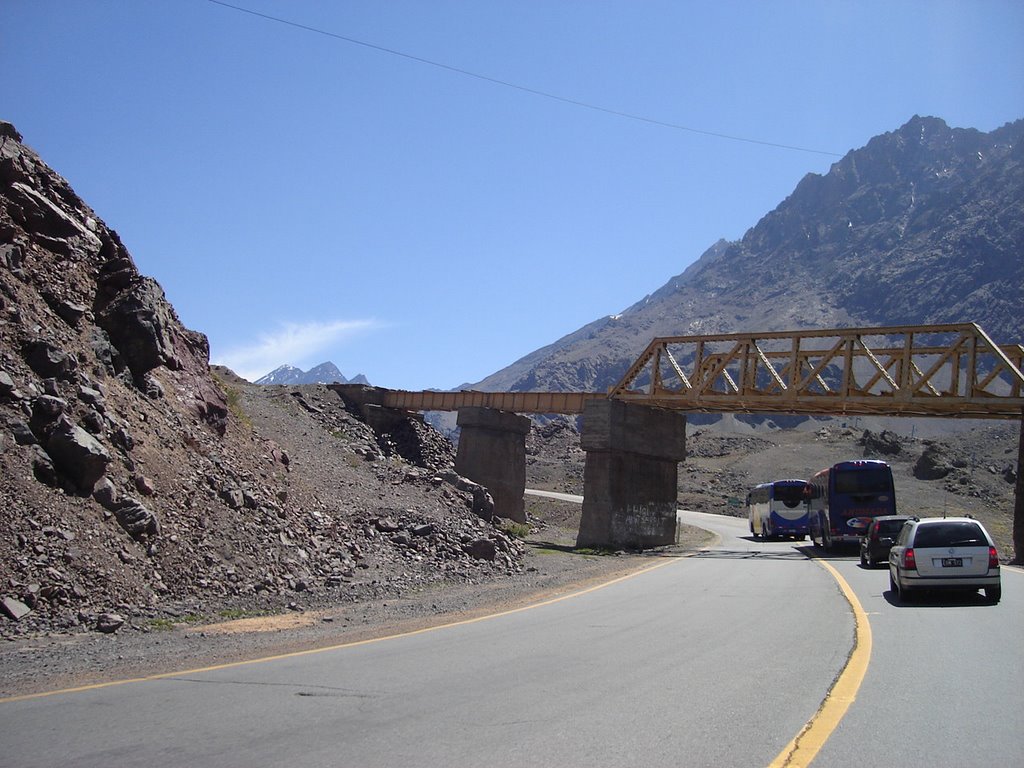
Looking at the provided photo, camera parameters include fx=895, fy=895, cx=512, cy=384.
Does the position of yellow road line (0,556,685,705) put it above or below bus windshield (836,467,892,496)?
below

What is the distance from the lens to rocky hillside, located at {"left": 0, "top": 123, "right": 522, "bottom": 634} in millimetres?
12609

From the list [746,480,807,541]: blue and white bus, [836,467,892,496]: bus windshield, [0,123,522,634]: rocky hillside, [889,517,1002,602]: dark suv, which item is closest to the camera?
[0,123,522,634]: rocky hillside

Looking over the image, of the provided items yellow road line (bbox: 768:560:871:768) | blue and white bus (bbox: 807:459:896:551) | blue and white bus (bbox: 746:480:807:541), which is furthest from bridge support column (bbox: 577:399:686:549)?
yellow road line (bbox: 768:560:871:768)

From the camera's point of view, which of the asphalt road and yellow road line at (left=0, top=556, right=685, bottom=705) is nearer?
the asphalt road

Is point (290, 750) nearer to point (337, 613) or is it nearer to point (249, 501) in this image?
point (337, 613)

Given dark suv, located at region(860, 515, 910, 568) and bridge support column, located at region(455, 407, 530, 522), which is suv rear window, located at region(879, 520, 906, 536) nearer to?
dark suv, located at region(860, 515, 910, 568)

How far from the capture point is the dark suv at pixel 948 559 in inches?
599

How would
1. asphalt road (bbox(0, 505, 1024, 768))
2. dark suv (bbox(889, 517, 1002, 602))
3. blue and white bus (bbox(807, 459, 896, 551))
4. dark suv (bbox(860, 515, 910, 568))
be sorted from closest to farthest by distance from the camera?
asphalt road (bbox(0, 505, 1024, 768)) → dark suv (bbox(889, 517, 1002, 602)) → dark suv (bbox(860, 515, 910, 568)) → blue and white bus (bbox(807, 459, 896, 551))

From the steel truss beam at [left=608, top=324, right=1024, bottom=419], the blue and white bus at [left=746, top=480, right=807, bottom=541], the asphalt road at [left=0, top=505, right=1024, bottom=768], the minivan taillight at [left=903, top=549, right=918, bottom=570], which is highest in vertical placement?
the steel truss beam at [left=608, top=324, right=1024, bottom=419]

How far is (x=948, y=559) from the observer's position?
15.3 m

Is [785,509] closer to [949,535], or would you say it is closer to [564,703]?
[949,535]

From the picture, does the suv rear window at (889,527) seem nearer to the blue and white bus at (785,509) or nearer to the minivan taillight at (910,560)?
the minivan taillight at (910,560)

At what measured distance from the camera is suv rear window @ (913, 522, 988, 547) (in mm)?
15289

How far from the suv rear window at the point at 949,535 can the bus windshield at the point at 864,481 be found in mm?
21004
